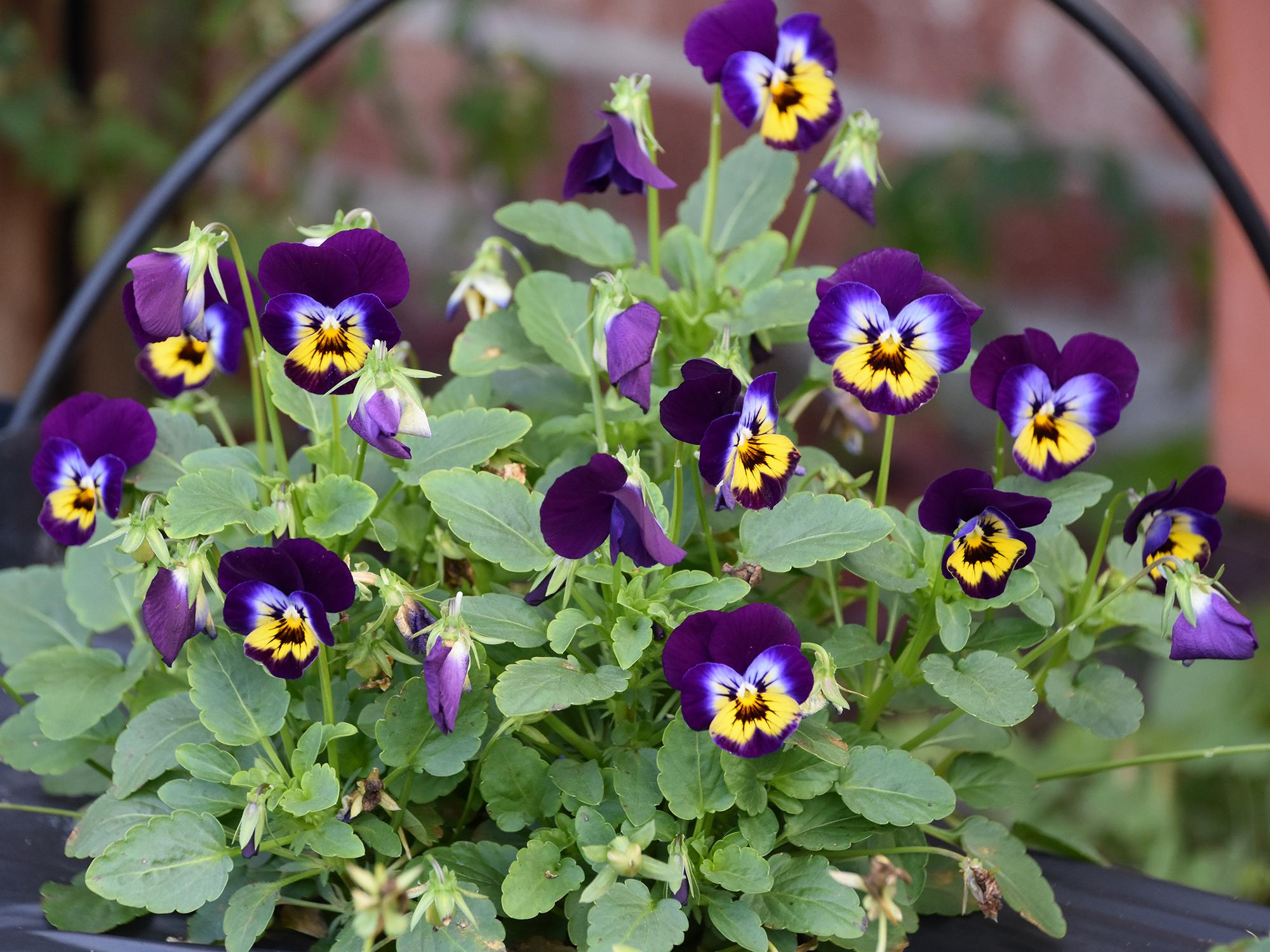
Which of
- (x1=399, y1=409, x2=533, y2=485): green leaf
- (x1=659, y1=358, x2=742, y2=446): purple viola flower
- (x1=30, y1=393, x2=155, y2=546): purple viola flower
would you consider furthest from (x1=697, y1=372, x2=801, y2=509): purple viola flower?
(x1=30, y1=393, x2=155, y2=546): purple viola flower

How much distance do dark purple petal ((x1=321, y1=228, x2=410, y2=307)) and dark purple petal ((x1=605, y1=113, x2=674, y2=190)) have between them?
0.47 ft

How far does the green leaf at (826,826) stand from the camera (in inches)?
23.7

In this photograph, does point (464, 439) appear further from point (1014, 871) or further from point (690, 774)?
point (1014, 871)

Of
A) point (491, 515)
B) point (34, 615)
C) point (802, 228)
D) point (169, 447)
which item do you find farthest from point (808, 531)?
point (34, 615)

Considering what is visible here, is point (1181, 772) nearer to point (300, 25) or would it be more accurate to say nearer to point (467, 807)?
point (467, 807)

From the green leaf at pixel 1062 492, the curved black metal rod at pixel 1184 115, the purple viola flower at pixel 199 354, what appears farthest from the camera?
the curved black metal rod at pixel 1184 115

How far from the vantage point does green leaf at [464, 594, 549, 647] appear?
582mm

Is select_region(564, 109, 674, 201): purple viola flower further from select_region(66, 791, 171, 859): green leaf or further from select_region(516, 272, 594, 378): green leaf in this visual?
select_region(66, 791, 171, 859): green leaf

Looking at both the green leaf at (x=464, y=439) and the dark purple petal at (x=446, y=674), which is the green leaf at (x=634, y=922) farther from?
the green leaf at (x=464, y=439)

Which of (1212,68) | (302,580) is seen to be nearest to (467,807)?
(302,580)

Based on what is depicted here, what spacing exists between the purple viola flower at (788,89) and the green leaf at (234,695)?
0.40 meters

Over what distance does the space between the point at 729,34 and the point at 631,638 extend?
367 millimetres

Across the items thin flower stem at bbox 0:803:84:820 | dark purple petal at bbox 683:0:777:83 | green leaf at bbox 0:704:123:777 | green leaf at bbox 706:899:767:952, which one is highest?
dark purple petal at bbox 683:0:777:83

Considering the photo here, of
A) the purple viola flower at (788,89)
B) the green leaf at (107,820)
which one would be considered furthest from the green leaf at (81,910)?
the purple viola flower at (788,89)
